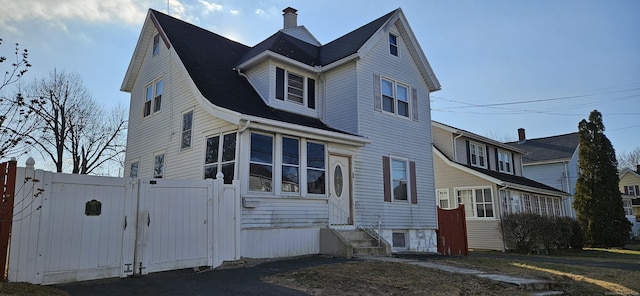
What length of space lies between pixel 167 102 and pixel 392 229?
27.6 ft

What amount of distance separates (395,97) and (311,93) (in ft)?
9.89

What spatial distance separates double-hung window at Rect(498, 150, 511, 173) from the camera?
26.1 meters

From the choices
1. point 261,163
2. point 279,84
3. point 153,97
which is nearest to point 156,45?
point 153,97

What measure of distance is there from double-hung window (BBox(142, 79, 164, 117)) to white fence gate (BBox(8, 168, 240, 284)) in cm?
744

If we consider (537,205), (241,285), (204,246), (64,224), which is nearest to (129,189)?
(64,224)

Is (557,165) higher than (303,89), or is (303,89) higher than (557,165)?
(303,89)

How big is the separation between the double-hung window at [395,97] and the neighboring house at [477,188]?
7.52 metres

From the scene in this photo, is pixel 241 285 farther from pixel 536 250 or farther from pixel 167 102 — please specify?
pixel 536 250

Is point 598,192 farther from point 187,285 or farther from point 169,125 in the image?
point 187,285

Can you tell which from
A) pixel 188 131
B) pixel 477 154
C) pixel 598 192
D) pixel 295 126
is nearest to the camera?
pixel 295 126


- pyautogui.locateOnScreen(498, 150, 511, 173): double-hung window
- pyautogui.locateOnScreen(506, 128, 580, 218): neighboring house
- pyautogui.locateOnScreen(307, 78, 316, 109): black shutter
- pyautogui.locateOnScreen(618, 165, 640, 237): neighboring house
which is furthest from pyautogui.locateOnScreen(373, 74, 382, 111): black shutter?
pyautogui.locateOnScreen(618, 165, 640, 237): neighboring house

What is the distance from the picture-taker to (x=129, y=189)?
7.13 metres

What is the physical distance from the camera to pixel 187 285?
6.54 meters

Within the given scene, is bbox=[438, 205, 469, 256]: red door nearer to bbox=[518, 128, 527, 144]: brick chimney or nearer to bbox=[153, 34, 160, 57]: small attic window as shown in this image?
bbox=[153, 34, 160, 57]: small attic window
